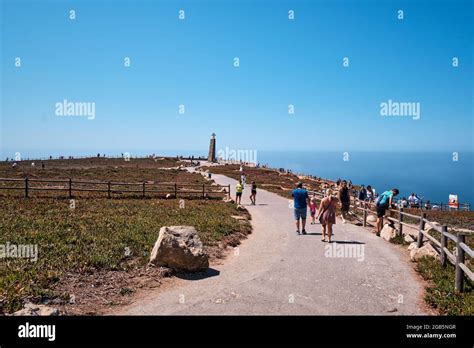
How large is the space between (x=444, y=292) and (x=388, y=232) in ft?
25.9

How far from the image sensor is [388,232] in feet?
56.6

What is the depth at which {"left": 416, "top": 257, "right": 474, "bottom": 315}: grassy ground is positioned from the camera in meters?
8.40

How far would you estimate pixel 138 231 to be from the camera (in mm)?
15203

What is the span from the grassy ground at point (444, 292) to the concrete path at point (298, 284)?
36 centimetres

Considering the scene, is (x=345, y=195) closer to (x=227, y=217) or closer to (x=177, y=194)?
(x=227, y=217)

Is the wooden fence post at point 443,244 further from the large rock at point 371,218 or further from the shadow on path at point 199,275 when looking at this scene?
the large rock at point 371,218

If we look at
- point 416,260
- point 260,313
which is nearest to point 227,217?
point 416,260

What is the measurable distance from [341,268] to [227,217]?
991cm

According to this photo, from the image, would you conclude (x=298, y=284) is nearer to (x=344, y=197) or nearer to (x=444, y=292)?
(x=444, y=292)

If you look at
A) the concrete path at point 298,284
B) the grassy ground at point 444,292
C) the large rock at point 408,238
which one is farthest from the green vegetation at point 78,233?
the grassy ground at point 444,292

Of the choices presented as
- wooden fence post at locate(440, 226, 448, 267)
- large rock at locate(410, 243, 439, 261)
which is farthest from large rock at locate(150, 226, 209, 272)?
large rock at locate(410, 243, 439, 261)

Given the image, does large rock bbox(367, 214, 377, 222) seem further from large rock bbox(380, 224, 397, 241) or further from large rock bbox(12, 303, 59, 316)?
large rock bbox(12, 303, 59, 316)

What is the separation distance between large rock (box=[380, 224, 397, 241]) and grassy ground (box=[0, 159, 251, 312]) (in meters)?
6.60
